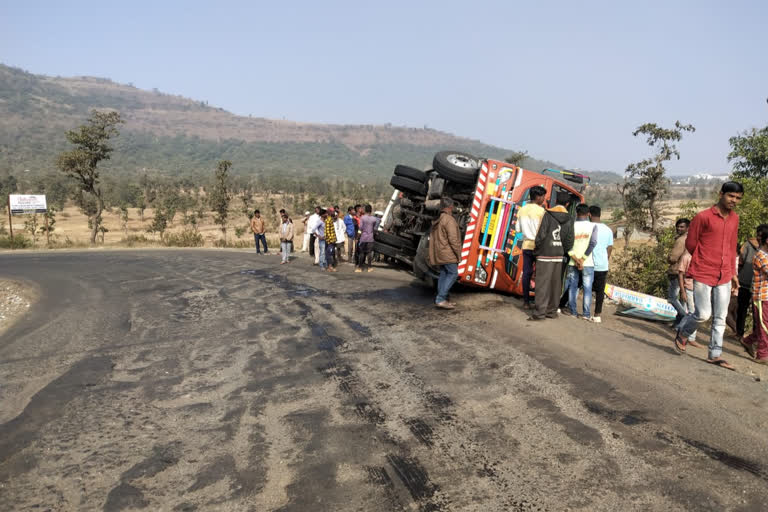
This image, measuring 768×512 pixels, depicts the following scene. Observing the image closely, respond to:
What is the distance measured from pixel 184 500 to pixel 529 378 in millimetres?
3302

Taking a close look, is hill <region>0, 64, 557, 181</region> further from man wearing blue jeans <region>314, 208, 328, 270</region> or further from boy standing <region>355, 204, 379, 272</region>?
boy standing <region>355, 204, 379, 272</region>

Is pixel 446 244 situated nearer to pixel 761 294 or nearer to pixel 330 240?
pixel 761 294

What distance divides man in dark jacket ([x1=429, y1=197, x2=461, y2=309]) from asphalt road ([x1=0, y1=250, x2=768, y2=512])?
2.21ft

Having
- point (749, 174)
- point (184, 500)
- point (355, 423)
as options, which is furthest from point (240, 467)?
point (749, 174)

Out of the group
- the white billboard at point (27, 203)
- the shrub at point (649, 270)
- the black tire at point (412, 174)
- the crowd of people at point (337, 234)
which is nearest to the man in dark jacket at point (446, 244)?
the black tire at point (412, 174)

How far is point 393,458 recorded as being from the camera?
3.56m

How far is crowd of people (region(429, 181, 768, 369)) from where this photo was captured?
5.34 metres

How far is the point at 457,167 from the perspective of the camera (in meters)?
9.49

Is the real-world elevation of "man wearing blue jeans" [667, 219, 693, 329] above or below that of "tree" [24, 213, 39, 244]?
above

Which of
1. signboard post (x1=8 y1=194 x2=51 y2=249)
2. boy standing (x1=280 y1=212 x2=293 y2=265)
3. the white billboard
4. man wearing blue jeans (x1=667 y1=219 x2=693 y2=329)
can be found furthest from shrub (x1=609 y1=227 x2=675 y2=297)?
the white billboard

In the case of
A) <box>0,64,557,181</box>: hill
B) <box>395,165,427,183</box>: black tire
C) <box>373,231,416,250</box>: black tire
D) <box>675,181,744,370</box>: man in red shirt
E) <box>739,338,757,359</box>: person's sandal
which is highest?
<box>0,64,557,181</box>: hill

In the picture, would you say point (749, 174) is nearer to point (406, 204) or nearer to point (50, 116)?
point (406, 204)

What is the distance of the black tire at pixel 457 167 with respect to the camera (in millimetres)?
9383

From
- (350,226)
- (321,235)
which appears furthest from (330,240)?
(350,226)
